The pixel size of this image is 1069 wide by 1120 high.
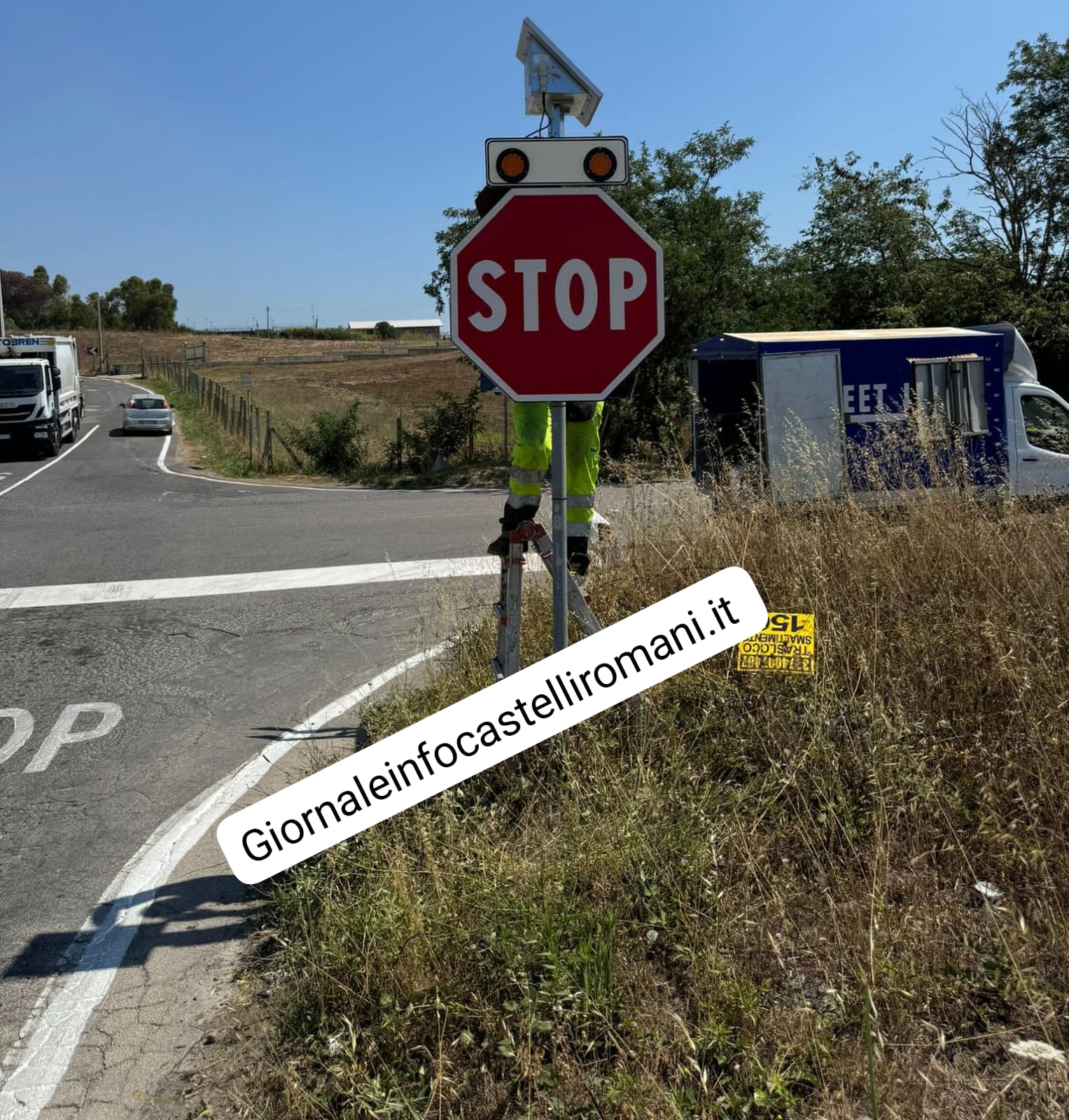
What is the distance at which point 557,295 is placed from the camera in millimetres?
3781

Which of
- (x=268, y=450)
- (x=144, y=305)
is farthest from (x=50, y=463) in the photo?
(x=144, y=305)

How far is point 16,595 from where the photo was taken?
923 centimetres

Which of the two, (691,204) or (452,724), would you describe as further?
(691,204)

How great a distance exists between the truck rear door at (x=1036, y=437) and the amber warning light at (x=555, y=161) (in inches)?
403

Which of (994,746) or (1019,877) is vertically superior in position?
(994,746)

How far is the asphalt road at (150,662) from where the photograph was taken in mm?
4383

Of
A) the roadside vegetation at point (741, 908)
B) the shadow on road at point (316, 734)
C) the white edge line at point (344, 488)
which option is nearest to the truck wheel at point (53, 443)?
the white edge line at point (344, 488)

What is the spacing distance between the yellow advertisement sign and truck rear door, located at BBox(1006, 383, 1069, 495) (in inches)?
366

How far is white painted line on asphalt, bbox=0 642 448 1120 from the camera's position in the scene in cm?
301

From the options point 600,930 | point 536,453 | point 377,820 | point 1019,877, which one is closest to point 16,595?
point 536,453

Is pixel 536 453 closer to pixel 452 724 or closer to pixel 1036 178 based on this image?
pixel 452 724

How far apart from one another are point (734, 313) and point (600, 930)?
21.8m

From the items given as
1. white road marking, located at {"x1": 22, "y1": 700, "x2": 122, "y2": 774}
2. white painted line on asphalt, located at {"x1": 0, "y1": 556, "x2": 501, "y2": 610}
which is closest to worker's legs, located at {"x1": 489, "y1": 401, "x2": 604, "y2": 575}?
white road marking, located at {"x1": 22, "y1": 700, "x2": 122, "y2": 774}

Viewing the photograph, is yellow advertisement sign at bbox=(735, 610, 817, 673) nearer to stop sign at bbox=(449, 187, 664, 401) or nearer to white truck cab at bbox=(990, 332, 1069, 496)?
stop sign at bbox=(449, 187, 664, 401)
